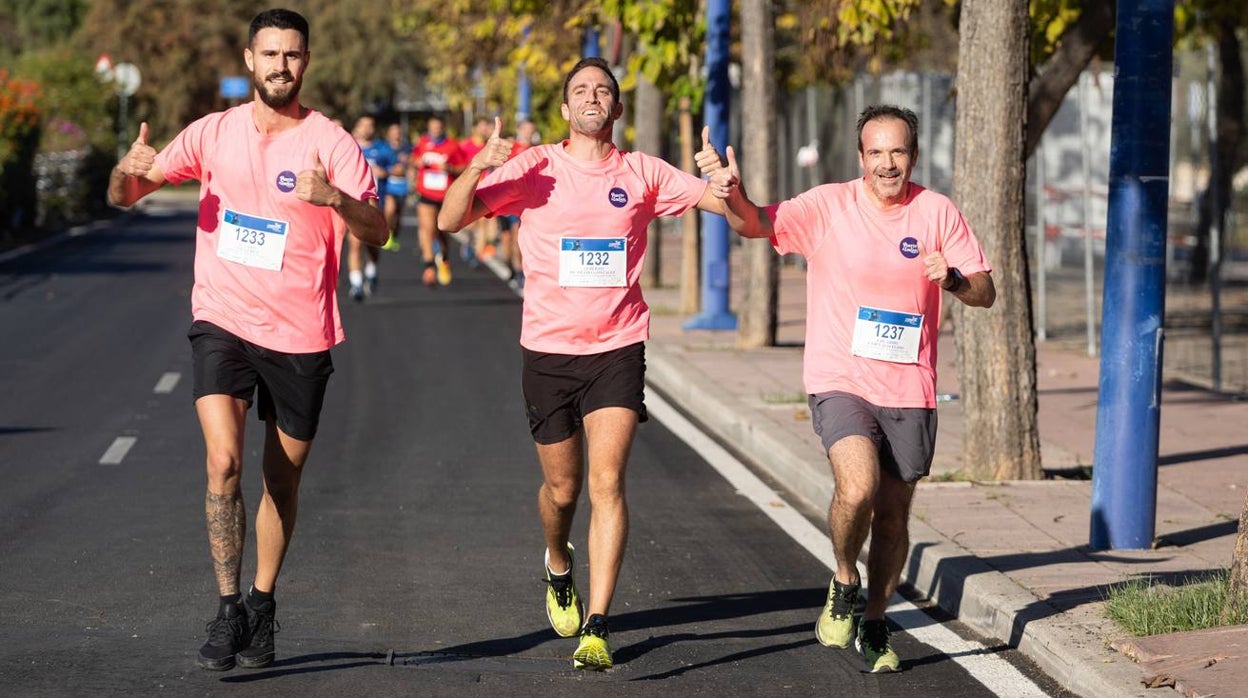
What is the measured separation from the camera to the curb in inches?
265

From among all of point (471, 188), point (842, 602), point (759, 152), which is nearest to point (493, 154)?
point (471, 188)

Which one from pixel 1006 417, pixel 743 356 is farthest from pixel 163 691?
pixel 743 356

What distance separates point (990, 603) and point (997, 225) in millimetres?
3394

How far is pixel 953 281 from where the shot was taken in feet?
22.3

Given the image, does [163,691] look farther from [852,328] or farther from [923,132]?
[923,132]

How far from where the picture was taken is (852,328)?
704cm

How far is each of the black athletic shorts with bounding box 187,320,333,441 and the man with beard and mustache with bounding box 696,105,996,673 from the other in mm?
1462

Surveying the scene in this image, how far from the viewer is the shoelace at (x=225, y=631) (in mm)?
6777

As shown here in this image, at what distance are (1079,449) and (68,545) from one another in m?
5.82

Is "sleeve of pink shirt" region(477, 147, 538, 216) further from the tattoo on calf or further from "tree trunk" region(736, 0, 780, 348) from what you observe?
"tree trunk" region(736, 0, 780, 348)

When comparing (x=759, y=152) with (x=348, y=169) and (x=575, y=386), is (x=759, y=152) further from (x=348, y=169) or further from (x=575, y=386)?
(x=348, y=169)

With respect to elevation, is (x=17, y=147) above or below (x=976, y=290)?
above

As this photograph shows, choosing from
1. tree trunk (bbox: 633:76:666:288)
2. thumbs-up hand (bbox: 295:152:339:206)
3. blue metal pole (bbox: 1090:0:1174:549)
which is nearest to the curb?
blue metal pole (bbox: 1090:0:1174:549)

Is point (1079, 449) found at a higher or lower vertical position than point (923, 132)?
lower
